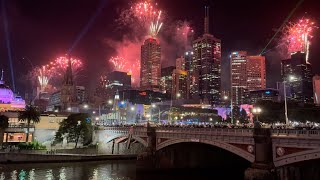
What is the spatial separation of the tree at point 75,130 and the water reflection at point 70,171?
82.4 feet

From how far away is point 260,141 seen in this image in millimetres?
44250

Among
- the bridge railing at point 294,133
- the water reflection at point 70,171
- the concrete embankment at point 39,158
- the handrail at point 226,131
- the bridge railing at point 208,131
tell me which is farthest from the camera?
the concrete embankment at point 39,158

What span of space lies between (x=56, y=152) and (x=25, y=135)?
30.0 metres

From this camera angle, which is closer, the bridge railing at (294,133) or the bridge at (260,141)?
the bridge railing at (294,133)

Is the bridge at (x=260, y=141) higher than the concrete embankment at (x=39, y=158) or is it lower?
higher

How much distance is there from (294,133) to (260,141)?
4.72 m

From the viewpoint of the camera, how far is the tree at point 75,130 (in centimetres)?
10269

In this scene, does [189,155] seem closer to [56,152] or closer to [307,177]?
[307,177]

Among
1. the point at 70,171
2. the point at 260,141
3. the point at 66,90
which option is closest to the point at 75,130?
the point at 70,171

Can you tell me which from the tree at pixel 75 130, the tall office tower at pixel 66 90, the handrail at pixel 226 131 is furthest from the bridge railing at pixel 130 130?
the tall office tower at pixel 66 90

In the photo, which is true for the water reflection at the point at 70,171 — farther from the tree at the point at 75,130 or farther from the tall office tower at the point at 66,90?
the tall office tower at the point at 66,90

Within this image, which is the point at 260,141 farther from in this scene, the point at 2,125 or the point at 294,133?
the point at 2,125

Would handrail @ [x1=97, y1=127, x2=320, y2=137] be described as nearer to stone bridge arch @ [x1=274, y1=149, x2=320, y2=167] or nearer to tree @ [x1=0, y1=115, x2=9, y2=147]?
stone bridge arch @ [x1=274, y1=149, x2=320, y2=167]

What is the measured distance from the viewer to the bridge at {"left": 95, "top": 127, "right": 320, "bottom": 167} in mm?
38997
